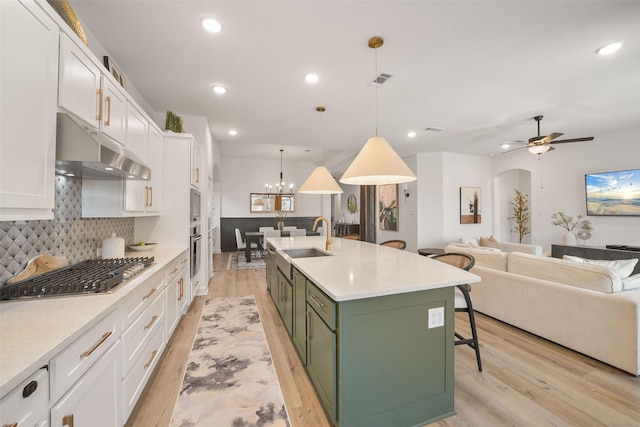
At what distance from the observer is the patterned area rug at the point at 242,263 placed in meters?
6.16

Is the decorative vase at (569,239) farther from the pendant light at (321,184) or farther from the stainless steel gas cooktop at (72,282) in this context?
the stainless steel gas cooktop at (72,282)

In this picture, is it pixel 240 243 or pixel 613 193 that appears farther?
pixel 240 243

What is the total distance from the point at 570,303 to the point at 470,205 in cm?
468

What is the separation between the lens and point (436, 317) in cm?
169

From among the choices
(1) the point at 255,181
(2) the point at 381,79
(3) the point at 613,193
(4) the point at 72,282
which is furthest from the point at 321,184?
(1) the point at 255,181

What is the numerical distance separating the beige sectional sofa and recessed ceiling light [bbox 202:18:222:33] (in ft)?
12.2

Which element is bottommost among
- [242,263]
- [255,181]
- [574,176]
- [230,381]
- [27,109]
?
[230,381]

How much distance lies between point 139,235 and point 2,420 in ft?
9.76

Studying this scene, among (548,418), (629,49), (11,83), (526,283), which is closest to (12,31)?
(11,83)

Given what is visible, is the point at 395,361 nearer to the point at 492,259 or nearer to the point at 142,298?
the point at 142,298

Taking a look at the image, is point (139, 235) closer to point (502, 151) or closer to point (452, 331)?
point (452, 331)

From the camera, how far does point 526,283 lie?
111 inches

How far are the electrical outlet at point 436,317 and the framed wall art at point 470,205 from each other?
225 inches

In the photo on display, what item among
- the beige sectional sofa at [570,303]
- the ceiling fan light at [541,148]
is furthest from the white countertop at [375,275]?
the ceiling fan light at [541,148]
